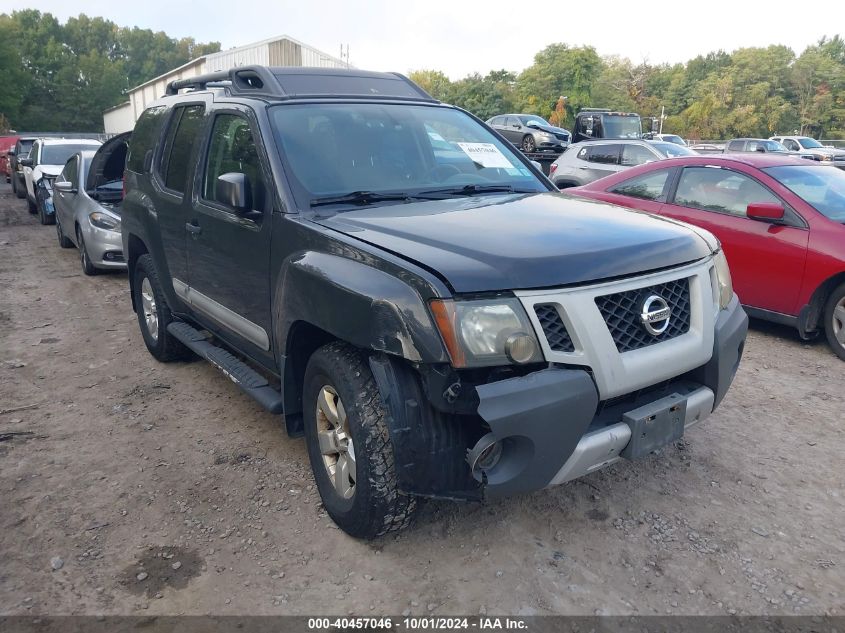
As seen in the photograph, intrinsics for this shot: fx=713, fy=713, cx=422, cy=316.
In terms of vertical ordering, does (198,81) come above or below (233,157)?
above

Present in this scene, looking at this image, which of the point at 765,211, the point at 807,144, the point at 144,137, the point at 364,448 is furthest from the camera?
the point at 807,144

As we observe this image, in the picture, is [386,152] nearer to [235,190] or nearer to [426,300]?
[235,190]

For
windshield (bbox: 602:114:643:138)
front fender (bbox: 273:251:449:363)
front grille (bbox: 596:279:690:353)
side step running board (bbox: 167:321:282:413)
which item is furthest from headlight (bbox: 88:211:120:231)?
windshield (bbox: 602:114:643:138)

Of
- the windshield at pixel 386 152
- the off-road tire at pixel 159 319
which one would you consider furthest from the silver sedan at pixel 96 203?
the windshield at pixel 386 152

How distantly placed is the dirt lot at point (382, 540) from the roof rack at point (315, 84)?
6.56ft

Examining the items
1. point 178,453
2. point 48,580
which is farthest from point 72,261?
point 48,580

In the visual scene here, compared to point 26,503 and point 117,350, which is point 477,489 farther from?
point 117,350

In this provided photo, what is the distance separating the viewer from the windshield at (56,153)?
551 inches

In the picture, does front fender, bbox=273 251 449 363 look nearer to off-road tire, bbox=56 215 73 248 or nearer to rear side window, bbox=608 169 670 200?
rear side window, bbox=608 169 670 200

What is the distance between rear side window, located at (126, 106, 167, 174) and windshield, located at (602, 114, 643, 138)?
1737 centimetres

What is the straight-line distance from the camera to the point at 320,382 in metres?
3.14

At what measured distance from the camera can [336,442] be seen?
10.3 feet

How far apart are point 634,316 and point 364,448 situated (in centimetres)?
118

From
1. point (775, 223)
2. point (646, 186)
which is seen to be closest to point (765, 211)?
point (775, 223)
